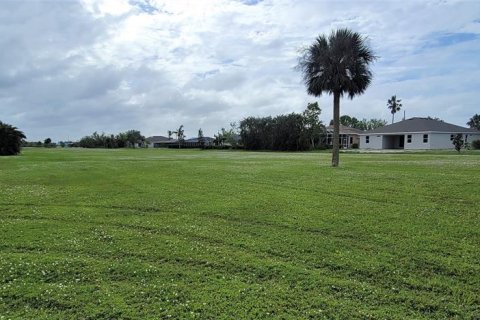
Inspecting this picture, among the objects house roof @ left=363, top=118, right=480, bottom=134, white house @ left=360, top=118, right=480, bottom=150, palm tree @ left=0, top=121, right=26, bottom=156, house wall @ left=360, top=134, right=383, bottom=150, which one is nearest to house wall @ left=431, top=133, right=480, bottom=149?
white house @ left=360, top=118, right=480, bottom=150

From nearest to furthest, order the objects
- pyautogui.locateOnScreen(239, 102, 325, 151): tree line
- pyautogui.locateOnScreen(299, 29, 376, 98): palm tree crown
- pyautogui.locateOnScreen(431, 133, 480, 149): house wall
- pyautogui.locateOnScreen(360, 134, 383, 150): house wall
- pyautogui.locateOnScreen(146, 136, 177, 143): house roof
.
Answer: pyautogui.locateOnScreen(299, 29, 376, 98): palm tree crown
pyautogui.locateOnScreen(431, 133, 480, 149): house wall
pyautogui.locateOnScreen(360, 134, 383, 150): house wall
pyautogui.locateOnScreen(239, 102, 325, 151): tree line
pyautogui.locateOnScreen(146, 136, 177, 143): house roof

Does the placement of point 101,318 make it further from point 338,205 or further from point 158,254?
point 338,205

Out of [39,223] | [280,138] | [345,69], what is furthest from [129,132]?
[39,223]

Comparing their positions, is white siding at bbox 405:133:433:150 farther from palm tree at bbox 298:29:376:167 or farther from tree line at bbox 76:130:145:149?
tree line at bbox 76:130:145:149

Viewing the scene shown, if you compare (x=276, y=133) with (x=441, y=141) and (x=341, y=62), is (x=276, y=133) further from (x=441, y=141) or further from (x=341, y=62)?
(x=341, y=62)

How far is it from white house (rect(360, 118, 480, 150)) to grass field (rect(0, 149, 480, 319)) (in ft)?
168

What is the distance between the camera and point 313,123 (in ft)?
255

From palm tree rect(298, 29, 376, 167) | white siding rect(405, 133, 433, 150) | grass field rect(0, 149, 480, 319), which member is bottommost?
grass field rect(0, 149, 480, 319)

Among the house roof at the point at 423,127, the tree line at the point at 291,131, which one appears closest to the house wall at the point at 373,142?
the house roof at the point at 423,127

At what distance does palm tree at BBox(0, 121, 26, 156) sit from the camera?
51.3 meters

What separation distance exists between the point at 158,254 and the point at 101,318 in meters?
2.20

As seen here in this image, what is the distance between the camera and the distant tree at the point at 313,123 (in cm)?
7725

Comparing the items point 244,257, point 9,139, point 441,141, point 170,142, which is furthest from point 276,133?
point 244,257

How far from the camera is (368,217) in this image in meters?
9.42
